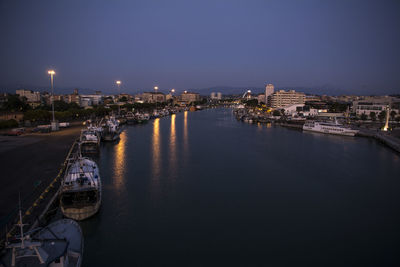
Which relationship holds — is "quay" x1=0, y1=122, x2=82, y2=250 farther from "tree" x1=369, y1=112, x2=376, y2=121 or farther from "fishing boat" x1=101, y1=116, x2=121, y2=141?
"tree" x1=369, y1=112, x2=376, y2=121

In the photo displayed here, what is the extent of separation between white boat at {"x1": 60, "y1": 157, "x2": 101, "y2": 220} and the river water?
0.54 ft

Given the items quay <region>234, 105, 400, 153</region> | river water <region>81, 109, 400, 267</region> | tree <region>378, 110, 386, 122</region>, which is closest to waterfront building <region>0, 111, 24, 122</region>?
river water <region>81, 109, 400, 267</region>

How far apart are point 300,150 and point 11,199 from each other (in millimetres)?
7620

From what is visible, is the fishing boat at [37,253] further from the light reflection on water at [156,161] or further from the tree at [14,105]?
the tree at [14,105]

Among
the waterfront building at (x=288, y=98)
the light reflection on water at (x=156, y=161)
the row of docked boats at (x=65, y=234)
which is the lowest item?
the light reflection on water at (x=156, y=161)

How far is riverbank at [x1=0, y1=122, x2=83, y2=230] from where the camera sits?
10.1ft

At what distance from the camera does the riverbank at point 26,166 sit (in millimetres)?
3090

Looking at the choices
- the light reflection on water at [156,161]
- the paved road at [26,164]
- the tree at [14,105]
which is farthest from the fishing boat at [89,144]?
the tree at [14,105]

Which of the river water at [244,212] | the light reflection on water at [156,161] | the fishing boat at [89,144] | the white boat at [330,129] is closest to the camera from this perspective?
the river water at [244,212]

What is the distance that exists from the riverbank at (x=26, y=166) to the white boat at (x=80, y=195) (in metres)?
0.37

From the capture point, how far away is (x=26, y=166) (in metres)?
4.48

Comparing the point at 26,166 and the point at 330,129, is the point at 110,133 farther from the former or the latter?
the point at 330,129

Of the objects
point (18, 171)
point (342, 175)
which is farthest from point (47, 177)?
point (342, 175)

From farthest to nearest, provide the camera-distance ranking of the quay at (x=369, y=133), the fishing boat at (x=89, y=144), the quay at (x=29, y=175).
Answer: the quay at (x=369, y=133) → the fishing boat at (x=89, y=144) → the quay at (x=29, y=175)
